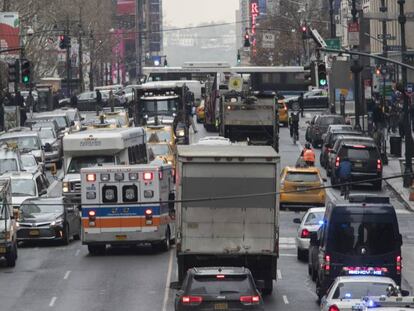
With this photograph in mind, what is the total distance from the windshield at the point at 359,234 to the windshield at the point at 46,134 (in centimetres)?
3725

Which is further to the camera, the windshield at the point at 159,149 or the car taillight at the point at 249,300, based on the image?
the windshield at the point at 159,149

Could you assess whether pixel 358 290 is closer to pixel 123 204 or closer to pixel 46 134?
pixel 123 204

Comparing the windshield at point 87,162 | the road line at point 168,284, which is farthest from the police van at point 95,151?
the road line at point 168,284

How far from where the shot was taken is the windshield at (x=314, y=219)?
40.2m

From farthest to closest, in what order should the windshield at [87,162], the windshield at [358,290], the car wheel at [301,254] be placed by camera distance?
the windshield at [87,162]
the car wheel at [301,254]
the windshield at [358,290]

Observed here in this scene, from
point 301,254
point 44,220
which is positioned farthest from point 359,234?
point 44,220

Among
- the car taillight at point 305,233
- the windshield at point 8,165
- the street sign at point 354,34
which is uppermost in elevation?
the street sign at point 354,34

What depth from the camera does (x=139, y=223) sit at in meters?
41.2

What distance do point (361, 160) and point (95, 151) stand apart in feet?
45.2

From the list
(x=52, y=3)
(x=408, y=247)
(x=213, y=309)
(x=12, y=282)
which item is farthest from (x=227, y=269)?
(x=52, y=3)

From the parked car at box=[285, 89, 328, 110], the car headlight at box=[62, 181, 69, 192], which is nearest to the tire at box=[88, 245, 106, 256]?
the car headlight at box=[62, 181, 69, 192]

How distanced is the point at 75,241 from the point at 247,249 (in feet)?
45.4

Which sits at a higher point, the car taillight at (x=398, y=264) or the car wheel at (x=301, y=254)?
the car taillight at (x=398, y=264)

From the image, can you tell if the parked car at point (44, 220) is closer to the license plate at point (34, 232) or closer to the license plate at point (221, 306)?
the license plate at point (34, 232)
